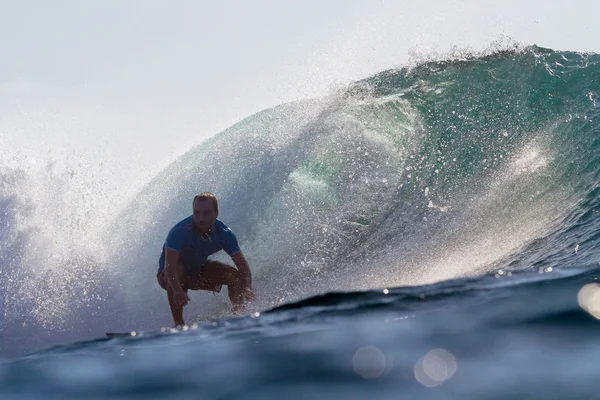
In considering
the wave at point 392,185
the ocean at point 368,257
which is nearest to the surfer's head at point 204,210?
the wave at point 392,185

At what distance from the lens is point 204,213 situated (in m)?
6.18

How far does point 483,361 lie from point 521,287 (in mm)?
862

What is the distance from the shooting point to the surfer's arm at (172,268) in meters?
6.11

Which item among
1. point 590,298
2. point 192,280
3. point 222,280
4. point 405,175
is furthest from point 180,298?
point 405,175

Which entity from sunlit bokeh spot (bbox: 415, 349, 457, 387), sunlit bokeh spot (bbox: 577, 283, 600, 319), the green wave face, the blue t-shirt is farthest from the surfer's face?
sunlit bokeh spot (bbox: 415, 349, 457, 387)

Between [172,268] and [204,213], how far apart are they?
60 cm

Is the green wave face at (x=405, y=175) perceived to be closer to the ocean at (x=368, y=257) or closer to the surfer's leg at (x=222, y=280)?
the ocean at (x=368, y=257)

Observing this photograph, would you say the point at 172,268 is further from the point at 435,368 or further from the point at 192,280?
the point at 435,368

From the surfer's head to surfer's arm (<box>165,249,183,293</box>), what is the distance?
0.36m

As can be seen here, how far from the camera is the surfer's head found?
616cm

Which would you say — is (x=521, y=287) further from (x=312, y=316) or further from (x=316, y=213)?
(x=316, y=213)

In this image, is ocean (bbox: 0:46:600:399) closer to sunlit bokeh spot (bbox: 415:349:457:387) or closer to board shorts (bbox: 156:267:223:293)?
sunlit bokeh spot (bbox: 415:349:457:387)

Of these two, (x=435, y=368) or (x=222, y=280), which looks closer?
(x=435, y=368)

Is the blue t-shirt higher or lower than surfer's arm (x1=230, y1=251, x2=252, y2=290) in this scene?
higher
